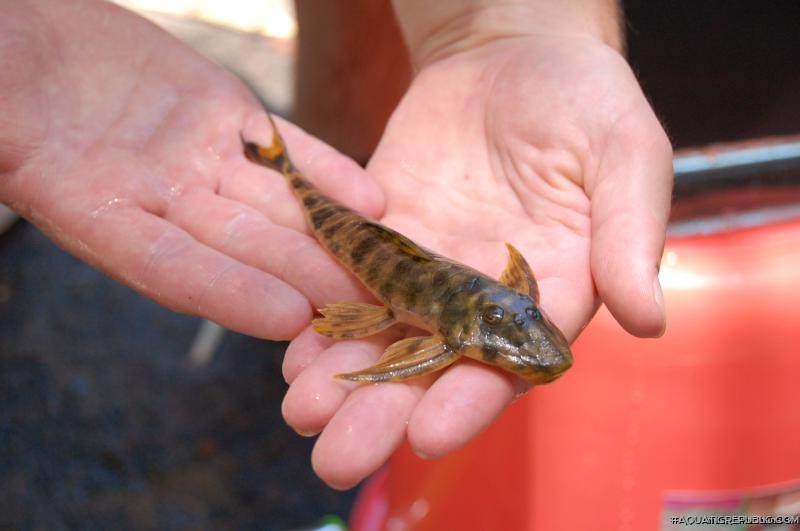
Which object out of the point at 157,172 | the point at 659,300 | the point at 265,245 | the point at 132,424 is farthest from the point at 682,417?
the point at 132,424

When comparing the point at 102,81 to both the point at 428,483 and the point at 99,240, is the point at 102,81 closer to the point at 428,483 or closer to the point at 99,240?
the point at 99,240

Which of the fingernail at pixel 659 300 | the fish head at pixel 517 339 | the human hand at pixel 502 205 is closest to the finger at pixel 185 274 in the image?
the human hand at pixel 502 205

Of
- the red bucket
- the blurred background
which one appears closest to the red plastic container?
the red bucket

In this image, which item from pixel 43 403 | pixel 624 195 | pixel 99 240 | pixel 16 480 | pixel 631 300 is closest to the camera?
pixel 631 300

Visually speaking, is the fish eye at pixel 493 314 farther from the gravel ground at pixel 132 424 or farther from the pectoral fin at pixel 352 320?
the gravel ground at pixel 132 424

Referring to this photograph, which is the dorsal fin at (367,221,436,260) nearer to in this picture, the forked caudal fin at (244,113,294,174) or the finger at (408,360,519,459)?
the finger at (408,360,519,459)

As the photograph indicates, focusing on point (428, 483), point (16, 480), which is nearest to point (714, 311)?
point (428, 483)
